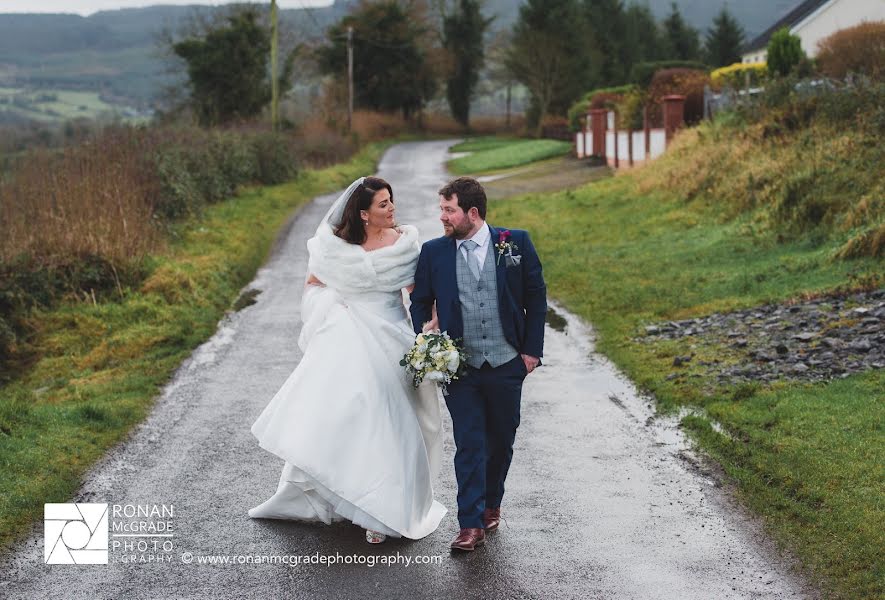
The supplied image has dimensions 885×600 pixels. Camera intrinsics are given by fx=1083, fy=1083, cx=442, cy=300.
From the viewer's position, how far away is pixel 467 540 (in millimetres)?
6520

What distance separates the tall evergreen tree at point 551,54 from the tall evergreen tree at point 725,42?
14.6m

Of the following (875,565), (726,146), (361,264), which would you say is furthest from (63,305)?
(726,146)

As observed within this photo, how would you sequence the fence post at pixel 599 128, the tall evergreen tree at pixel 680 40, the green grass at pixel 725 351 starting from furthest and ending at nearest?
the tall evergreen tree at pixel 680 40, the fence post at pixel 599 128, the green grass at pixel 725 351

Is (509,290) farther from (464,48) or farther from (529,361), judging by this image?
(464,48)

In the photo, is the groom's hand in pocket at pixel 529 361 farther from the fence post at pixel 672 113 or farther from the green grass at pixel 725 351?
the fence post at pixel 672 113

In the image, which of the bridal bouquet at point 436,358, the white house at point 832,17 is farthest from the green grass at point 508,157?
the bridal bouquet at point 436,358

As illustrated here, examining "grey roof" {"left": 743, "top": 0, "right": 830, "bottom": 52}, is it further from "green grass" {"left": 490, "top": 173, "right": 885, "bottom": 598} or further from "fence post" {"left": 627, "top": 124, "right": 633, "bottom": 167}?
"green grass" {"left": 490, "top": 173, "right": 885, "bottom": 598}

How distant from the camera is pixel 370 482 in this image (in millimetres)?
6617

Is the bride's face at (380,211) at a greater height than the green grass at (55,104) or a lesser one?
lesser

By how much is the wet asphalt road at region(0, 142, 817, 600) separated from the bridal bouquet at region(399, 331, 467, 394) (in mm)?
1091

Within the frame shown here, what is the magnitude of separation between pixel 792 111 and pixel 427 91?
6016cm

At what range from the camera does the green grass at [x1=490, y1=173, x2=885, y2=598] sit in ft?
22.3

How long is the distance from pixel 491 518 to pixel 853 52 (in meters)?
22.9

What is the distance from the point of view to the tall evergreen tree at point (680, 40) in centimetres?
8962
